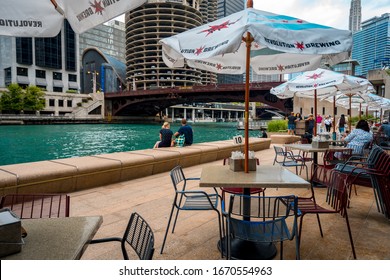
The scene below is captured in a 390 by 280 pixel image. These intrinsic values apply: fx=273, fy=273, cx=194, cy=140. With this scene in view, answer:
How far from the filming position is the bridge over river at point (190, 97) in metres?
40.7

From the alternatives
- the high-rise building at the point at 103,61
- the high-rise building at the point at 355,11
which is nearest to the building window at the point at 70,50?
the high-rise building at the point at 103,61

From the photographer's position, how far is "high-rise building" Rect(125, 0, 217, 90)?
97.2 m

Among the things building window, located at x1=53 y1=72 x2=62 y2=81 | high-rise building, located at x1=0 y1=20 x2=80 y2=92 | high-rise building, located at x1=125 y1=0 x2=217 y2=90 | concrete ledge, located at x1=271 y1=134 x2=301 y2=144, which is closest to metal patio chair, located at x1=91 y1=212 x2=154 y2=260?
concrete ledge, located at x1=271 y1=134 x2=301 y2=144

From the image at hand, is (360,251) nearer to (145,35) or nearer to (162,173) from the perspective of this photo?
(162,173)

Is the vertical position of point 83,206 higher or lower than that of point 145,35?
lower

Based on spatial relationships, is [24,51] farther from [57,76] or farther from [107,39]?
[107,39]

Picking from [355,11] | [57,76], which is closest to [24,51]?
[57,76]

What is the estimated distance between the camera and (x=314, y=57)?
4582 millimetres

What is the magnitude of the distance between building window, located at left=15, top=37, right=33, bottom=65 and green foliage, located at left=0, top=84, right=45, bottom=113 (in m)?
18.1

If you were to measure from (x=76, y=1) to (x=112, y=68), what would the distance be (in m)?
121

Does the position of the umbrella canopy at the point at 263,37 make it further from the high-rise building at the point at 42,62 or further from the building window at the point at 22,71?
the building window at the point at 22,71

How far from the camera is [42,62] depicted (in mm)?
79562
